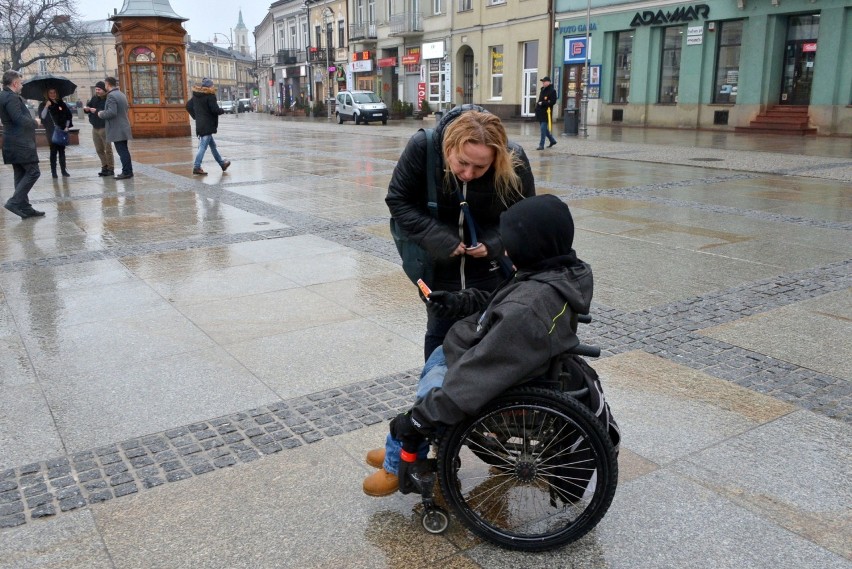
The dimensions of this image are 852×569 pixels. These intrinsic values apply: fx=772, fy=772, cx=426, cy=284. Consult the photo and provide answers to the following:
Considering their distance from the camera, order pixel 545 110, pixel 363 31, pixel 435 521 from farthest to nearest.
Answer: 1. pixel 363 31
2. pixel 545 110
3. pixel 435 521

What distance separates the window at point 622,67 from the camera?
2942 centimetres

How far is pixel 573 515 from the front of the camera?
296 centimetres

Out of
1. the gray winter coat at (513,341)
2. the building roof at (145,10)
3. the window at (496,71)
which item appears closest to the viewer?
the gray winter coat at (513,341)

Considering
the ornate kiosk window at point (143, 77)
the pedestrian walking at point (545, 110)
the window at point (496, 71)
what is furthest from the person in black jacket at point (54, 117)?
the window at point (496, 71)

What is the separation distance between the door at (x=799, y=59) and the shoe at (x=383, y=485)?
24.5 metres

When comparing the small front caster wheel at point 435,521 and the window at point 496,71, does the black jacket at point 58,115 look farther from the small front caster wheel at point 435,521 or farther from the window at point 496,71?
the window at point 496,71

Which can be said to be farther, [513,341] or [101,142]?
[101,142]

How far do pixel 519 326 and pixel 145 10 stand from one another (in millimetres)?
25475

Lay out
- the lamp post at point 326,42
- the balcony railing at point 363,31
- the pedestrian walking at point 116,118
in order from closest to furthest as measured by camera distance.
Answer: the pedestrian walking at point 116,118 < the balcony railing at point 363,31 < the lamp post at point 326,42

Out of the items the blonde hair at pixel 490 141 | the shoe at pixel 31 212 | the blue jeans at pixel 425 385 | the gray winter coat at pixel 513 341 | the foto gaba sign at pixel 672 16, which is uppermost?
the foto gaba sign at pixel 672 16

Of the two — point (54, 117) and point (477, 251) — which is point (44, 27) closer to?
point (54, 117)

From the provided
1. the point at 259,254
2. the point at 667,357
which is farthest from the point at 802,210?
the point at 259,254

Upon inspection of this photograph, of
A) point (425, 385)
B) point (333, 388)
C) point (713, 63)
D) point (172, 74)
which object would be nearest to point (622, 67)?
point (713, 63)

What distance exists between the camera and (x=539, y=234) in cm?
265
